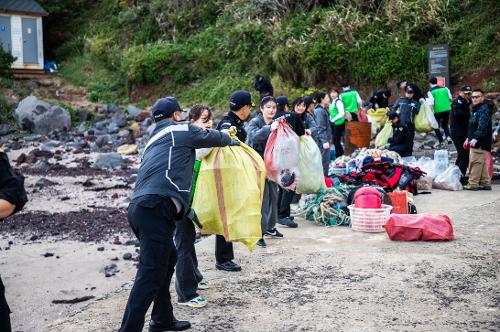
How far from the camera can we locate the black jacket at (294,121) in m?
7.62

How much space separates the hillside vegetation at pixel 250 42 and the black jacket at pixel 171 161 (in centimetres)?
1413

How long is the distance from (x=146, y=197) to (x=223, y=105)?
58.5ft

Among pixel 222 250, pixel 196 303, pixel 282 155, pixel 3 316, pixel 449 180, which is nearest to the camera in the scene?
pixel 3 316

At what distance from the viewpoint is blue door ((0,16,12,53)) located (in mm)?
28500

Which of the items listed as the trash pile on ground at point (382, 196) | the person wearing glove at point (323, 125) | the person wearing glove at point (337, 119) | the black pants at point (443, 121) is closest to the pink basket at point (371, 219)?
the trash pile on ground at point (382, 196)

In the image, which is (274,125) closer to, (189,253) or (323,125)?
(189,253)

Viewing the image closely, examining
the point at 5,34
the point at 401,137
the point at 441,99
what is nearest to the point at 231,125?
the point at 401,137

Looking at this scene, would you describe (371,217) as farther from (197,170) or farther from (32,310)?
(32,310)

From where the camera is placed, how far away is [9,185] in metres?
3.67

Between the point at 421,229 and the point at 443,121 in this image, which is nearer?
the point at 421,229

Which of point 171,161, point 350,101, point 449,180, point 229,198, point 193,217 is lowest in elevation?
point 449,180

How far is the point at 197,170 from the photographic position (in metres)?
5.45

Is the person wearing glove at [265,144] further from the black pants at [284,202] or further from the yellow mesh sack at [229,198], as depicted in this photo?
the yellow mesh sack at [229,198]

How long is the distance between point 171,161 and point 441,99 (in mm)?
10501
